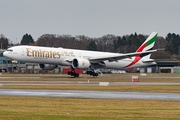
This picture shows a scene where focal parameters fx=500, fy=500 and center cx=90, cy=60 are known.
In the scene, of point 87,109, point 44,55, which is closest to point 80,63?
point 44,55

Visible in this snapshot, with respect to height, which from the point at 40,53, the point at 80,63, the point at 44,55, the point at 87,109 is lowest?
the point at 87,109

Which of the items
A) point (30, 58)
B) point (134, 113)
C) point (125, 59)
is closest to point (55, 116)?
point (134, 113)

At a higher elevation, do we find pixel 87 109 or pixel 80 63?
pixel 80 63

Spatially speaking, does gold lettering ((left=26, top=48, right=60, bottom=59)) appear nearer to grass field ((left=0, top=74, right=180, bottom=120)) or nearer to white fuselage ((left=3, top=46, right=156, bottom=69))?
white fuselage ((left=3, top=46, right=156, bottom=69))

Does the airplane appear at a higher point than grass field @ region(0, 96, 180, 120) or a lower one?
higher

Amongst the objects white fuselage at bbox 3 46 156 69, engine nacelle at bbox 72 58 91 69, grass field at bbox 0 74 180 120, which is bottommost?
grass field at bbox 0 74 180 120

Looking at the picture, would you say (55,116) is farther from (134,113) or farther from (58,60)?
(58,60)

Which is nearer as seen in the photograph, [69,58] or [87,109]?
[87,109]

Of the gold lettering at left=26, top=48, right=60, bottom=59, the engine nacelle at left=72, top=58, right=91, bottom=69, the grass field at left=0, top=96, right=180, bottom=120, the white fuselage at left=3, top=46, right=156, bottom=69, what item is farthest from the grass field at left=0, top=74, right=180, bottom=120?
the engine nacelle at left=72, top=58, right=91, bottom=69

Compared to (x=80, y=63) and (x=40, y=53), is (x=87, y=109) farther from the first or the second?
(x=80, y=63)

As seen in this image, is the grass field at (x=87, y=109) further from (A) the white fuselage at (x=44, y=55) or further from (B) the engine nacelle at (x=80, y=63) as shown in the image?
(B) the engine nacelle at (x=80, y=63)

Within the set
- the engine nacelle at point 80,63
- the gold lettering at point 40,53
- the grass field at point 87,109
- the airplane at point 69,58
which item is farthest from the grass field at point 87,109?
the engine nacelle at point 80,63

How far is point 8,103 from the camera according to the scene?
28672 mm

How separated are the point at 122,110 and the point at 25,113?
508 centimetres
